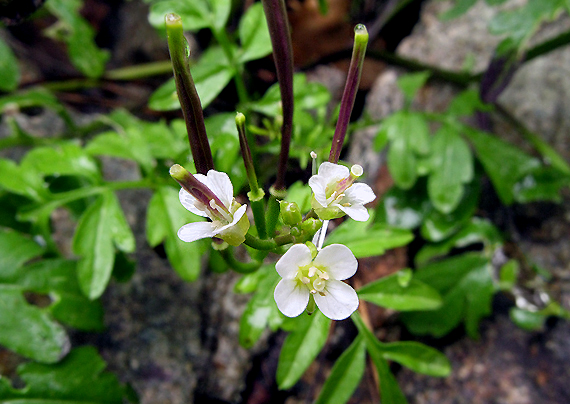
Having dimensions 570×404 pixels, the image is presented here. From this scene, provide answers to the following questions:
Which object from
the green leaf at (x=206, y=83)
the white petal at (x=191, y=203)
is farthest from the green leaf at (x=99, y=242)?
the white petal at (x=191, y=203)

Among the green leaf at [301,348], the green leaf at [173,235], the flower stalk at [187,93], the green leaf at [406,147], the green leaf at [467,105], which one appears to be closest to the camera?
the flower stalk at [187,93]

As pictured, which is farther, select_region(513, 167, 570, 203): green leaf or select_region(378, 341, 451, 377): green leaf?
select_region(513, 167, 570, 203): green leaf

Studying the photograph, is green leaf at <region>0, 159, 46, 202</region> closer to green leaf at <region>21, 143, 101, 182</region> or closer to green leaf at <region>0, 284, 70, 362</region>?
green leaf at <region>21, 143, 101, 182</region>

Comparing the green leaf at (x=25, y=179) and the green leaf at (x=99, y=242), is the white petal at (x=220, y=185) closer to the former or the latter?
the green leaf at (x=99, y=242)

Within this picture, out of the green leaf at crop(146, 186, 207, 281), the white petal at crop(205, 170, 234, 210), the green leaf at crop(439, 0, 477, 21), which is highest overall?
the green leaf at crop(439, 0, 477, 21)

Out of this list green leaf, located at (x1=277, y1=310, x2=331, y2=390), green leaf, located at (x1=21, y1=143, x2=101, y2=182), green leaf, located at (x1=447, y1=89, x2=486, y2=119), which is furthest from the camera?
green leaf, located at (x1=447, y1=89, x2=486, y2=119)

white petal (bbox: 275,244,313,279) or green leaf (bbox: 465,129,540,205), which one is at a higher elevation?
white petal (bbox: 275,244,313,279)

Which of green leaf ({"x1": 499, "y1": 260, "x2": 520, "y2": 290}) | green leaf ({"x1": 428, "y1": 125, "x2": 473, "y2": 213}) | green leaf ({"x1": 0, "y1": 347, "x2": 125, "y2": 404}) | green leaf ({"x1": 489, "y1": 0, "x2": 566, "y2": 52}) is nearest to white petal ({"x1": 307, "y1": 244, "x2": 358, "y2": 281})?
green leaf ({"x1": 0, "y1": 347, "x2": 125, "y2": 404})

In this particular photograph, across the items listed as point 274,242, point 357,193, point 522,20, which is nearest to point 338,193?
point 357,193
